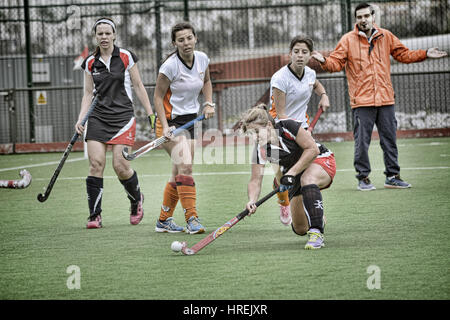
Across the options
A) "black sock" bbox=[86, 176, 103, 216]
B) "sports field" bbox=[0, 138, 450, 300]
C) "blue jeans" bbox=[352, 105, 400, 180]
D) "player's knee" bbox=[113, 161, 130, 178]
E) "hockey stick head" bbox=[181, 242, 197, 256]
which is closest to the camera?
"sports field" bbox=[0, 138, 450, 300]

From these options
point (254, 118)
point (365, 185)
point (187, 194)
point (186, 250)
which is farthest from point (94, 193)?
point (365, 185)

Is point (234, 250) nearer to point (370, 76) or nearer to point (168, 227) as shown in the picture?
point (168, 227)

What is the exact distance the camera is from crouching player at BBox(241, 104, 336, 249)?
475cm

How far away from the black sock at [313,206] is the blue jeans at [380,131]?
2.96 meters

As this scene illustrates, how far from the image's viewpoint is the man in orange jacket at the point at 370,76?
778cm

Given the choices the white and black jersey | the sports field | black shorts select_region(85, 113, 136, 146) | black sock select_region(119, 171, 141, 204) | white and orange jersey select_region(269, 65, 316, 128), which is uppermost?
white and orange jersey select_region(269, 65, 316, 128)

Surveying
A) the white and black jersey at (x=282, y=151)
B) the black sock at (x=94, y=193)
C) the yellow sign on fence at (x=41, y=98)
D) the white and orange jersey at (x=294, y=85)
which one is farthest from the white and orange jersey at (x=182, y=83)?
the yellow sign on fence at (x=41, y=98)

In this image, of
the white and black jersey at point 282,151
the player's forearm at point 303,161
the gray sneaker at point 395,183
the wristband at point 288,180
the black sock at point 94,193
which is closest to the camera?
the wristband at point 288,180

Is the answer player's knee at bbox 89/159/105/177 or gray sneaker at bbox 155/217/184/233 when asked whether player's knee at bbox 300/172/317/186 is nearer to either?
gray sneaker at bbox 155/217/184/233

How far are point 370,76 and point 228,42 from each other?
914cm

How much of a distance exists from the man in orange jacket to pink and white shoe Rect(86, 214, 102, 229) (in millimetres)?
3026

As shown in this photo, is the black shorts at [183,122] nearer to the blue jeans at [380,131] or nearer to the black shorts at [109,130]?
the black shorts at [109,130]

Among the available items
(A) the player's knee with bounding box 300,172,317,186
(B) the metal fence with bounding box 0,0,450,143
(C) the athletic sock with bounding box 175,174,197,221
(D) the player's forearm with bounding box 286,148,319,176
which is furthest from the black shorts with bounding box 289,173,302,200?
(B) the metal fence with bounding box 0,0,450,143

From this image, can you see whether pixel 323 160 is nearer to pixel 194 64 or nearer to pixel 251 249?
pixel 251 249
